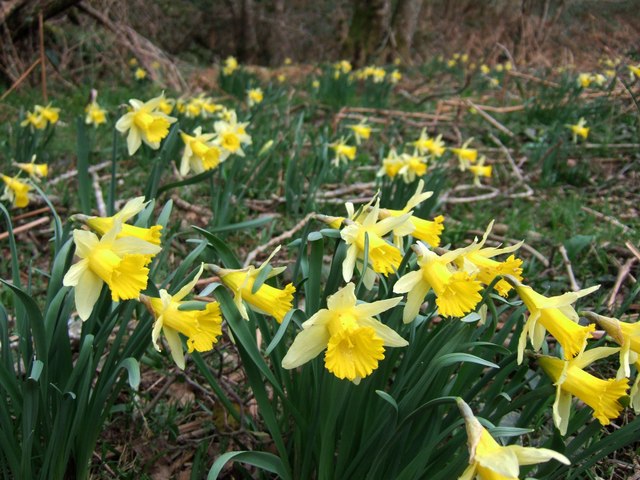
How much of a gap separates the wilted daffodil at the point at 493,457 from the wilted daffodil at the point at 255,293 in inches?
16.3

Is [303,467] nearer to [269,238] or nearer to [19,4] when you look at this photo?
[269,238]

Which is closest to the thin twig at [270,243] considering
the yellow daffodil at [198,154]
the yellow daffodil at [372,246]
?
the yellow daffodil at [198,154]

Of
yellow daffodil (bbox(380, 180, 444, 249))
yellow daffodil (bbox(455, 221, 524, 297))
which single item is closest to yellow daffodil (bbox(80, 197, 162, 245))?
yellow daffodil (bbox(380, 180, 444, 249))

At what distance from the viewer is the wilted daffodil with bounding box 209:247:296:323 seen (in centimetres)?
113

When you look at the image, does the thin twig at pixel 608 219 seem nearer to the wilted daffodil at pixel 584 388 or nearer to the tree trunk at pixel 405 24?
the wilted daffodil at pixel 584 388

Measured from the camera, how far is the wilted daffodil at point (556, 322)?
1073 mm

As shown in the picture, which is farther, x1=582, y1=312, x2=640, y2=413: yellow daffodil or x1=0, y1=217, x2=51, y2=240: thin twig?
x1=0, y1=217, x2=51, y2=240: thin twig

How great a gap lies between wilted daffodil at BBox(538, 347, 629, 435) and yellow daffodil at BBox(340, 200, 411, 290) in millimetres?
370

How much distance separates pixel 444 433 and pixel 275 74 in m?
7.66

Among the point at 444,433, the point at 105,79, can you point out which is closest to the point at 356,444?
the point at 444,433

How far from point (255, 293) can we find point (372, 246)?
0.85 ft

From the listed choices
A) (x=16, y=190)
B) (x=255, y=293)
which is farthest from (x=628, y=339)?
(x=16, y=190)

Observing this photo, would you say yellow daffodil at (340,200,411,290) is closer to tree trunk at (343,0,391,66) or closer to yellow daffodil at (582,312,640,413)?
yellow daffodil at (582,312,640,413)

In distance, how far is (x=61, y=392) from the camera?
3.85ft
